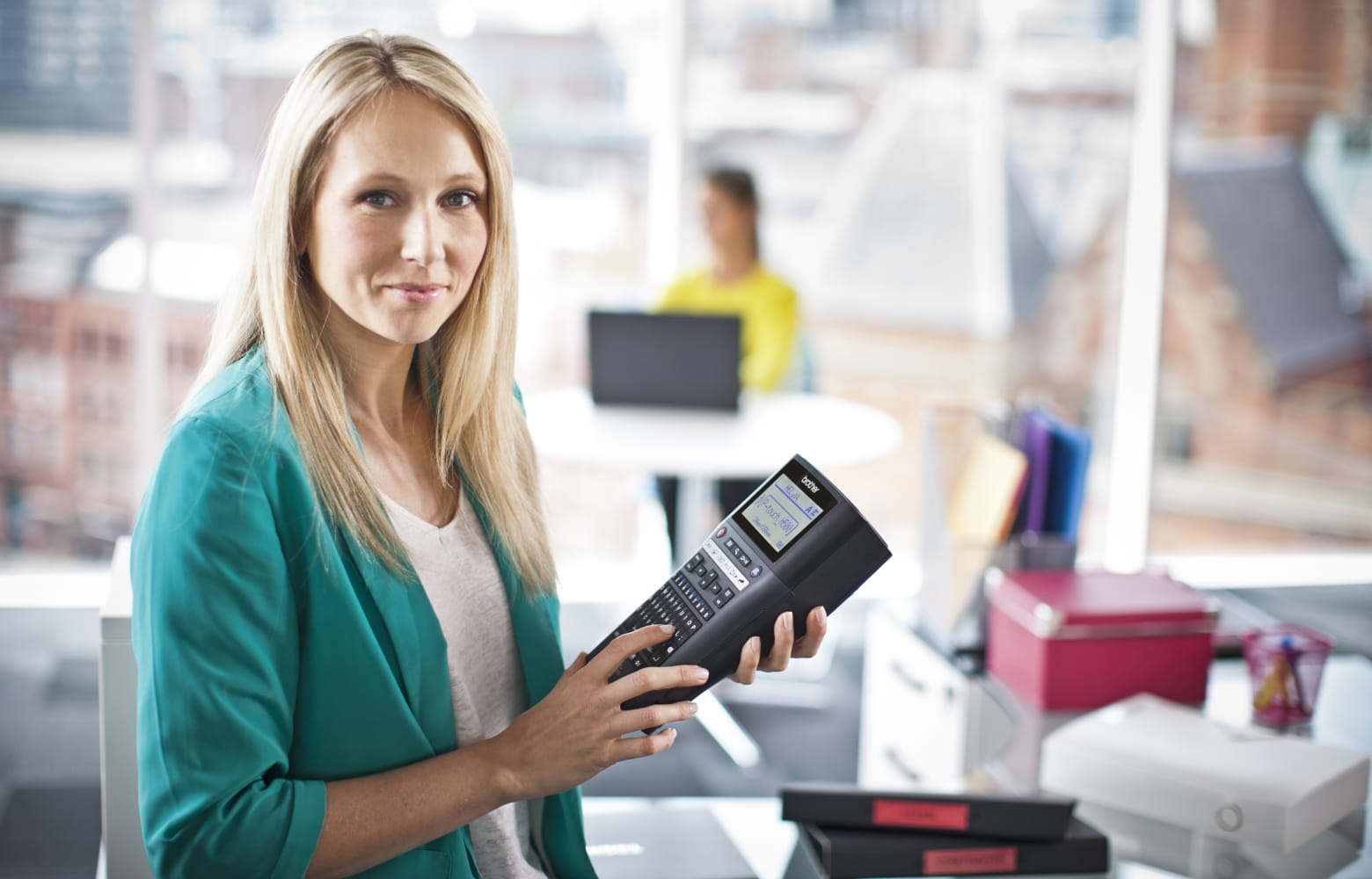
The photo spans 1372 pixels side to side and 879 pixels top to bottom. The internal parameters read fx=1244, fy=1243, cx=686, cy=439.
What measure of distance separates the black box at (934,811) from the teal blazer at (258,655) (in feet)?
1.29

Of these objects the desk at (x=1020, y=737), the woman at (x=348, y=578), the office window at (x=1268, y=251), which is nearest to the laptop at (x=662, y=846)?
the woman at (x=348, y=578)

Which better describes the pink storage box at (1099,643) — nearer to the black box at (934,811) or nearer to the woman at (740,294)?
the black box at (934,811)

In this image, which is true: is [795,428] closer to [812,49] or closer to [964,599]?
[964,599]

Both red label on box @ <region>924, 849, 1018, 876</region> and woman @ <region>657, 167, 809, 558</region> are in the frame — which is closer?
red label on box @ <region>924, 849, 1018, 876</region>

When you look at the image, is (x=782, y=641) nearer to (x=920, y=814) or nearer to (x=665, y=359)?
(x=920, y=814)

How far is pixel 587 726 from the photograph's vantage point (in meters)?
1.15

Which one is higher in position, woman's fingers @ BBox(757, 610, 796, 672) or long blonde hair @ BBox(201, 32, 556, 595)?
long blonde hair @ BBox(201, 32, 556, 595)

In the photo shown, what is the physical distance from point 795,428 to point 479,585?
1958 mm

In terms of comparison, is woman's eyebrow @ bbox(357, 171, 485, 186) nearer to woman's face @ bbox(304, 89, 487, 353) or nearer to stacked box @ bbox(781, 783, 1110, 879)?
woman's face @ bbox(304, 89, 487, 353)

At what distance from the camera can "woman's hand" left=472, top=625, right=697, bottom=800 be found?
1.15 metres

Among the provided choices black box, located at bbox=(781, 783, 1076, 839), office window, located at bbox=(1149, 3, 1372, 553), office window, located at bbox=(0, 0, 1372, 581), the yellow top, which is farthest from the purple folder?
office window, located at bbox=(1149, 3, 1372, 553)

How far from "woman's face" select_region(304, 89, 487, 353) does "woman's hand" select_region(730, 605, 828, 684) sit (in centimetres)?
44

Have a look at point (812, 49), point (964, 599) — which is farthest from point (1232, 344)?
point (964, 599)

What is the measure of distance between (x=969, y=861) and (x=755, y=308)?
2754mm
